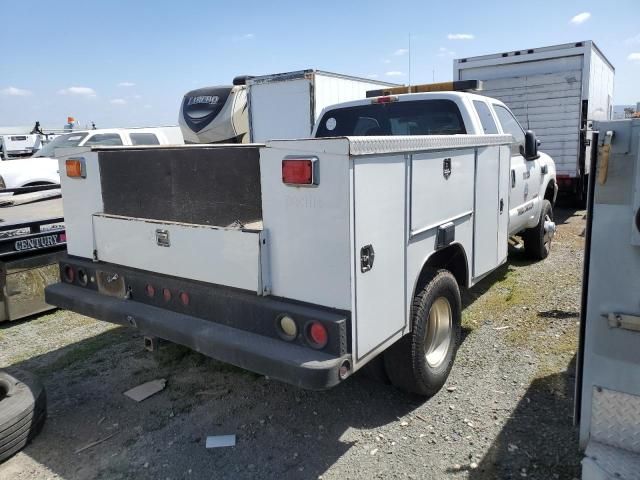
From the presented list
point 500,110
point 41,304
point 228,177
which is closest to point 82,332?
point 41,304

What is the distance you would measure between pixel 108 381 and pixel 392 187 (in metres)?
2.73

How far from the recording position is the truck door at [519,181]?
18.3 feet

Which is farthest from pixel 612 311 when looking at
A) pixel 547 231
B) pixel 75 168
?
pixel 547 231

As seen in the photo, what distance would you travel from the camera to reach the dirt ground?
9.87ft

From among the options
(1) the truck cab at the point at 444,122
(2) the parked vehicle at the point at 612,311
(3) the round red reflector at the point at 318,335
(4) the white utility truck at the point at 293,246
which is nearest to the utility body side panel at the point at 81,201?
(4) the white utility truck at the point at 293,246

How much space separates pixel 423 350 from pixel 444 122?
7.69ft

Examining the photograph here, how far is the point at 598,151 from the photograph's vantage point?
7.37ft

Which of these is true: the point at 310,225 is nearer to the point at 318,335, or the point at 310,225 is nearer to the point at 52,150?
the point at 318,335

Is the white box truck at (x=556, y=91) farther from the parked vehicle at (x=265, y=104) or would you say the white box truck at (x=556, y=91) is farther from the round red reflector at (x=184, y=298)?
the round red reflector at (x=184, y=298)

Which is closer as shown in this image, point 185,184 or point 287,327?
point 287,327

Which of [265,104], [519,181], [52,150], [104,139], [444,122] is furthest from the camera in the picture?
[265,104]

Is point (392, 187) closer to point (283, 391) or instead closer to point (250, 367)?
point (250, 367)

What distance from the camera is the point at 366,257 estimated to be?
2.71m

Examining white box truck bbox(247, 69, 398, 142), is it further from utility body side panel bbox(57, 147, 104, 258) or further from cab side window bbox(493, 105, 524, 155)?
utility body side panel bbox(57, 147, 104, 258)
